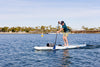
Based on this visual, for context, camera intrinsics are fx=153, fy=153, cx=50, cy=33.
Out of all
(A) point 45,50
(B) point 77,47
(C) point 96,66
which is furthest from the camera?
(B) point 77,47

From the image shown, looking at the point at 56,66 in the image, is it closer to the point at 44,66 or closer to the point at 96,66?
the point at 44,66

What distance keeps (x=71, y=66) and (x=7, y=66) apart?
625 centimetres

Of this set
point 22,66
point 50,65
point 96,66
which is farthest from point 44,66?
point 96,66

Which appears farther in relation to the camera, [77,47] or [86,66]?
[77,47]

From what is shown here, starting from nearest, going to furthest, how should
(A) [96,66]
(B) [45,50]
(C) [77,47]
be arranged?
(A) [96,66] < (B) [45,50] < (C) [77,47]

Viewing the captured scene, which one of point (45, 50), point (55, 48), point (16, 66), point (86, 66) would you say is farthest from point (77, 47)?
point (16, 66)

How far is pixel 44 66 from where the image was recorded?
1484cm

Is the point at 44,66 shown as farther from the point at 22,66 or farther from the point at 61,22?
the point at 61,22

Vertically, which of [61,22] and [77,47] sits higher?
[61,22]

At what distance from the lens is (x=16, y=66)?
15.0 metres

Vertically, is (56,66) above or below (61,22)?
below

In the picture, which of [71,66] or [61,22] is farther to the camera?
[61,22]

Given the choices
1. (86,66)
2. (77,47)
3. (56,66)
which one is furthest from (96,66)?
(77,47)

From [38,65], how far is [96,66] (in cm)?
563
